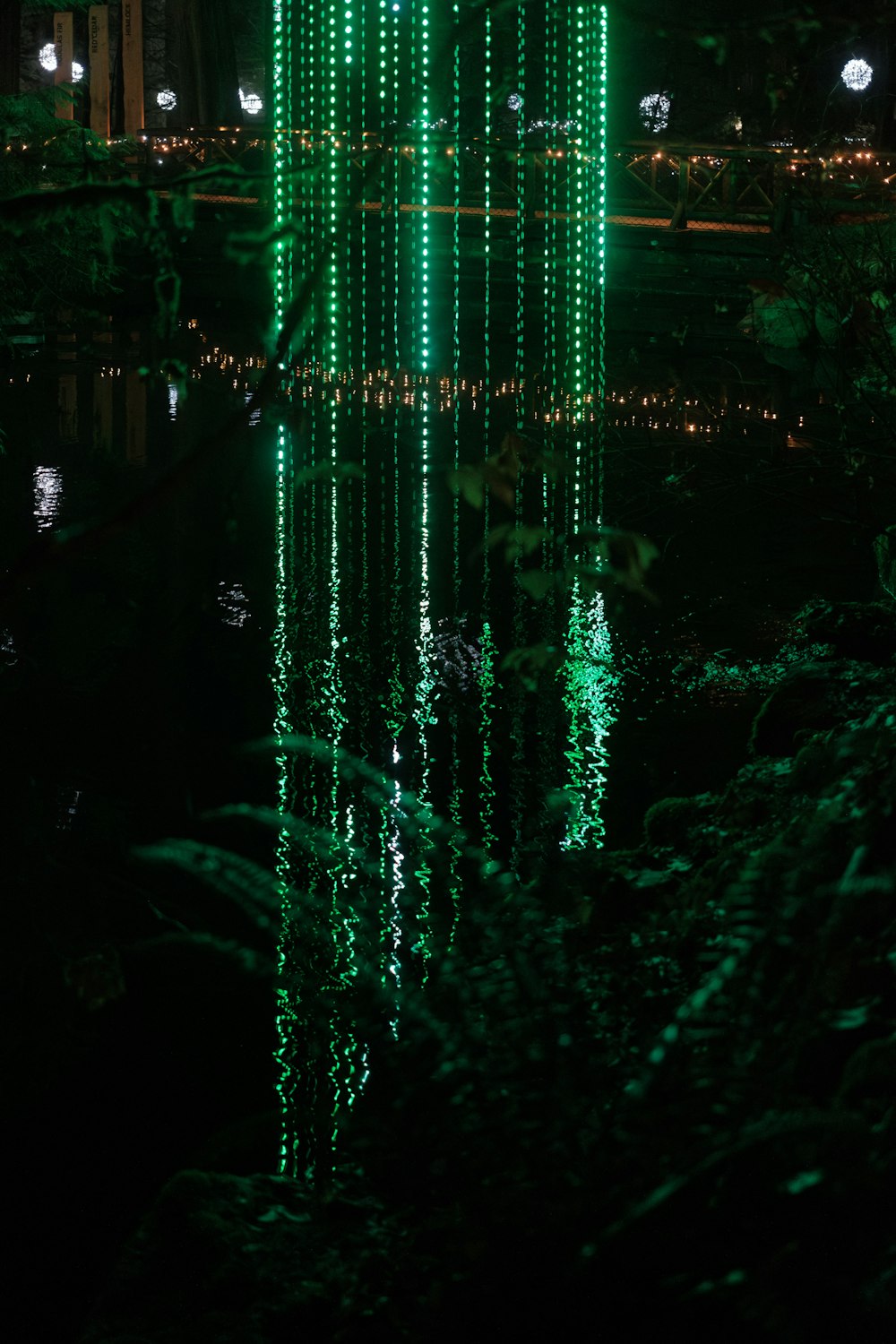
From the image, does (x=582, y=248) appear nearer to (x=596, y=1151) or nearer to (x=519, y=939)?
(x=519, y=939)

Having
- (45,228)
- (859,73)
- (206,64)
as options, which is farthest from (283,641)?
(859,73)

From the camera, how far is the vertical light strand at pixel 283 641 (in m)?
4.31

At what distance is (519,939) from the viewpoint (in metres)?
5.34

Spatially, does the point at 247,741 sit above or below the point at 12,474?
below

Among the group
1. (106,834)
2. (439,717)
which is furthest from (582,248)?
(106,834)

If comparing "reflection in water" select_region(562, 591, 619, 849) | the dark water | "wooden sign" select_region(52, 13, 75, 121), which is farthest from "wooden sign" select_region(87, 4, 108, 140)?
"reflection in water" select_region(562, 591, 619, 849)

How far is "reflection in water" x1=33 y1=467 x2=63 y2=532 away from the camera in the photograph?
1120cm

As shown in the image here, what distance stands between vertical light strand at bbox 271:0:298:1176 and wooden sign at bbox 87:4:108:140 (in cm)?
1627

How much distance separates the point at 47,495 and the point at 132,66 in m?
20.1

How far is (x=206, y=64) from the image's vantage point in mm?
31500

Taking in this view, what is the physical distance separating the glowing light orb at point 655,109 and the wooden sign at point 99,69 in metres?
12.9

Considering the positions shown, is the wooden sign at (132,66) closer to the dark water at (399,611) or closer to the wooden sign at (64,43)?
the wooden sign at (64,43)

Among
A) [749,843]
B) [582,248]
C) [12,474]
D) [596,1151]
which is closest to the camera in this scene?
[596,1151]

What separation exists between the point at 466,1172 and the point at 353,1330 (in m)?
0.67
